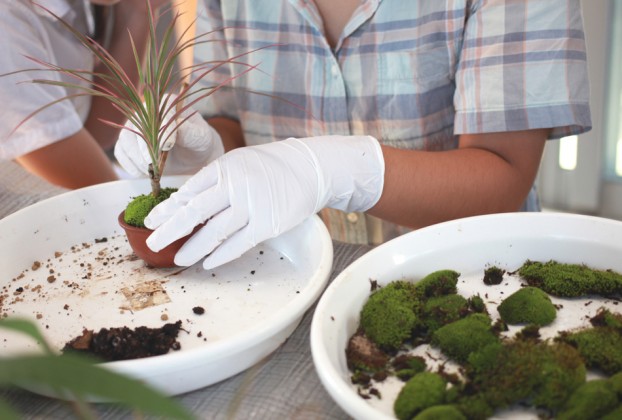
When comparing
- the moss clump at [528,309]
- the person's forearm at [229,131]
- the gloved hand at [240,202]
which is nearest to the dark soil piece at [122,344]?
the gloved hand at [240,202]

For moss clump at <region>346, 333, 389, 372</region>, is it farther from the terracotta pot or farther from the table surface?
the terracotta pot

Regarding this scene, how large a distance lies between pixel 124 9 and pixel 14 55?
1.67ft

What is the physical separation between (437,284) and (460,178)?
0.35 metres

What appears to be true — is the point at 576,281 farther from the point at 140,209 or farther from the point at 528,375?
the point at 140,209

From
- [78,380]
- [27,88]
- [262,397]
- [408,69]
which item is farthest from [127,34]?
[78,380]

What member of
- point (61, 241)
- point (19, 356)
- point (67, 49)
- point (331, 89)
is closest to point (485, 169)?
point (331, 89)

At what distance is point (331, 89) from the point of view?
1262mm

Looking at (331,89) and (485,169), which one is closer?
(485,169)

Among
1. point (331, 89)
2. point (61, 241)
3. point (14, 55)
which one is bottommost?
point (61, 241)

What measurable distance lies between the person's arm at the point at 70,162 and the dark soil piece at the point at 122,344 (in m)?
0.75

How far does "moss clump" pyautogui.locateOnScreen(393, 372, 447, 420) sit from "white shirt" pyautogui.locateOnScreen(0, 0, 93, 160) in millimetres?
989

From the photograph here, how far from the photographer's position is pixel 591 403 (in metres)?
0.52

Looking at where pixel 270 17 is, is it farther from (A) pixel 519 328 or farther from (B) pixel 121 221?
(A) pixel 519 328

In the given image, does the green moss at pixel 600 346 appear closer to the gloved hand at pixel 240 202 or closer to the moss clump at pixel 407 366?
the moss clump at pixel 407 366
